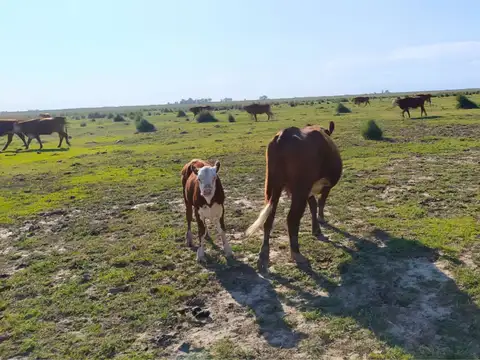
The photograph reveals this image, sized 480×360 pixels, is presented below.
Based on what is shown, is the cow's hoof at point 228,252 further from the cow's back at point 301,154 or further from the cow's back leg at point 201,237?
the cow's back at point 301,154

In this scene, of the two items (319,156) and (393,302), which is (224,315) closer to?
(393,302)

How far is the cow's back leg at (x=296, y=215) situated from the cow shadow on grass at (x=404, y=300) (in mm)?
275

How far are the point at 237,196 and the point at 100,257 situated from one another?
4160 mm

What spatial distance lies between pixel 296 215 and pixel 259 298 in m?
1.47

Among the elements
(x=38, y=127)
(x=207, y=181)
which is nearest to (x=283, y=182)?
(x=207, y=181)

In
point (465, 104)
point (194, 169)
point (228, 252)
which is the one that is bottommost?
point (228, 252)

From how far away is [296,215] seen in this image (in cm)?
616

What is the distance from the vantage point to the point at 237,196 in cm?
1019

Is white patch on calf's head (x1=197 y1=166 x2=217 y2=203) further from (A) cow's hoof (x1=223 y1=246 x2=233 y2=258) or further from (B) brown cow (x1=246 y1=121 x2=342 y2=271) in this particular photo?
(A) cow's hoof (x1=223 y1=246 x2=233 y2=258)

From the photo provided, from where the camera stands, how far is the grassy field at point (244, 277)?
4293mm

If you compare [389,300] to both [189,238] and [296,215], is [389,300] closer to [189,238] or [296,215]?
[296,215]

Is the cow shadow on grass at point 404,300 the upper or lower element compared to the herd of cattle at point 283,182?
lower

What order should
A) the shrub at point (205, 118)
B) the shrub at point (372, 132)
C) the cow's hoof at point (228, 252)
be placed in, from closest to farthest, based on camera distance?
the cow's hoof at point (228, 252) < the shrub at point (372, 132) < the shrub at point (205, 118)

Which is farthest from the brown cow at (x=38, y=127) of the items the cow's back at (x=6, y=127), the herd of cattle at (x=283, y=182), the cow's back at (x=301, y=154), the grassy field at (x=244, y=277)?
the cow's back at (x=301, y=154)
